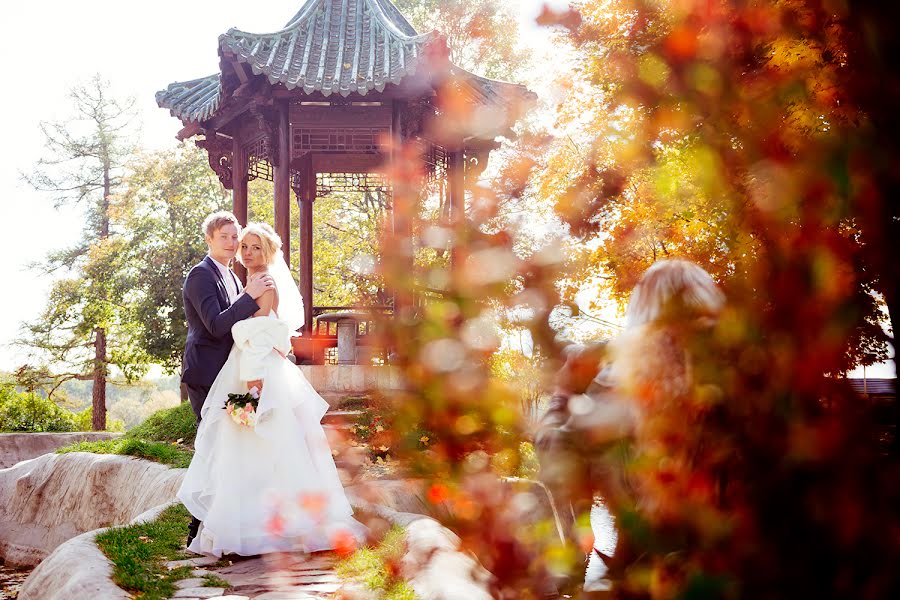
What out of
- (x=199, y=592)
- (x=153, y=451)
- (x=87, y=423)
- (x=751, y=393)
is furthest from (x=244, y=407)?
(x=87, y=423)

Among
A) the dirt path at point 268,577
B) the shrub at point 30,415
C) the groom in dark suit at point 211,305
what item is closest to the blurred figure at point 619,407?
the dirt path at point 268,577

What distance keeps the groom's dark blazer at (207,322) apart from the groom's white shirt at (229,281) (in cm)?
4

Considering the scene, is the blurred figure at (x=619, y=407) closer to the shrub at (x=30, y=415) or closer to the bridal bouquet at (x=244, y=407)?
the bridal bouquet at (x=244, y=407)

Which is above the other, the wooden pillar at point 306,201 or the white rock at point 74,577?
the wooden pillar at point 306,201

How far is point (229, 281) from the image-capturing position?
5371 millimetres

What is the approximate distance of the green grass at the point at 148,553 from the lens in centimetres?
399

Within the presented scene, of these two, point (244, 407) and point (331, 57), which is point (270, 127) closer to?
point (331, 57)

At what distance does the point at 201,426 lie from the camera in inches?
206

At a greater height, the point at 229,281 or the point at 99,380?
the point at 229,281

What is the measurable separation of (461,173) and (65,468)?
690cm

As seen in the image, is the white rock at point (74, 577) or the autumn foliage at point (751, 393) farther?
the white rock at point (74, 577)

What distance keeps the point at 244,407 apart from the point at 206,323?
1.88 feet

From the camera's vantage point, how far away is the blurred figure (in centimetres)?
83

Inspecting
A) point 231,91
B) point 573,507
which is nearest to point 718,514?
point 573,507
